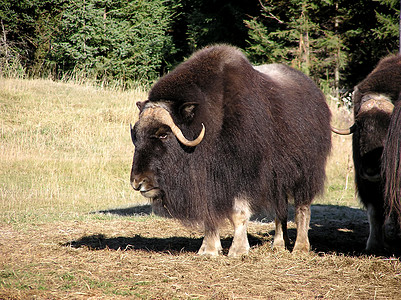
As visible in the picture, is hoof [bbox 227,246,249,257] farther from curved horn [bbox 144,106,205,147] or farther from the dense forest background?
the dense forest background

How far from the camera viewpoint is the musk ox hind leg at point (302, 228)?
6.04m

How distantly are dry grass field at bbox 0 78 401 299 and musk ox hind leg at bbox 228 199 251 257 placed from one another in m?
0.24

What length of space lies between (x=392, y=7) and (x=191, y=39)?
36.7 ft

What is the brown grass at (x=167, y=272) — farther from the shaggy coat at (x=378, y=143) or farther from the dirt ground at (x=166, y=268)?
the shaggy coat at (x=378, y=143)

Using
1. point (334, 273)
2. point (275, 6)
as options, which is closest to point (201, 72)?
point (334, 273)

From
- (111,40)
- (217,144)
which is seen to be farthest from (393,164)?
(111,40)

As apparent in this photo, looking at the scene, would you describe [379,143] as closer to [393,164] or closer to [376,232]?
[393,164]

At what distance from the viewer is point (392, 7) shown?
1861cm

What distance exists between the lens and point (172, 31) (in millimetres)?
29125

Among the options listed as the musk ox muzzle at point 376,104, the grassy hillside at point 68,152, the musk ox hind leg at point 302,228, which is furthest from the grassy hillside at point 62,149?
the musk ox muzzle at point 376,104

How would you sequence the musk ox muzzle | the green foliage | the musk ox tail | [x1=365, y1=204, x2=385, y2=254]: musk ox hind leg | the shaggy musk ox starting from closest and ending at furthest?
the musk ox tail
the shaggy musk ox
the musk ox muzzle
[x1=365, y1=204, x2=385, y2=254]: musk ox hind leg
the green foliage

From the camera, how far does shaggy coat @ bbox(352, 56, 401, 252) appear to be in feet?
15.2

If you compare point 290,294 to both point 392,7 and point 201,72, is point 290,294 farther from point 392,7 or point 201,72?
point 392,7

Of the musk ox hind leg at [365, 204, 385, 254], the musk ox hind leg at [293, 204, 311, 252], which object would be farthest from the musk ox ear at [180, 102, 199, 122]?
the musk ox hind leg at [365, 204, 385, 254]
